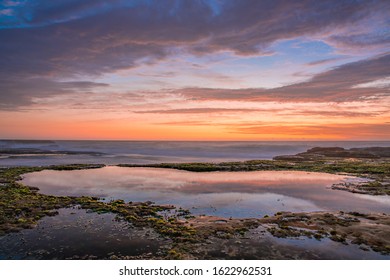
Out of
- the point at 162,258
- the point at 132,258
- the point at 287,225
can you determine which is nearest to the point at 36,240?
the point at 132,258

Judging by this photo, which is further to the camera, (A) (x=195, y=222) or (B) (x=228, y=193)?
(B) (x=228, y=193)

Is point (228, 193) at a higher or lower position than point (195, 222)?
higher

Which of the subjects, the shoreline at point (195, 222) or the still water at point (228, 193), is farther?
the still water at point (228, 193)

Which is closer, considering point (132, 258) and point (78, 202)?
point (132, 258)

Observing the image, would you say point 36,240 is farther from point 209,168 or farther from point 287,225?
point 209,168

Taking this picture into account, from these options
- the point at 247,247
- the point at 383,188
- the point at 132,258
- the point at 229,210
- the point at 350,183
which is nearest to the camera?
the point at 132,258

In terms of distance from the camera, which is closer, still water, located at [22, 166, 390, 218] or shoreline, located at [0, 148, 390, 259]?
shoreline, located at [0, 148, 390, 259]

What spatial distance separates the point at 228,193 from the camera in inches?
939

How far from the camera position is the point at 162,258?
11.2 m

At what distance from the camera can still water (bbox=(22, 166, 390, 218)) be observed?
62.9 ft

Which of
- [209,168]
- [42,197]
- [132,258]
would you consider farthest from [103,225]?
[209,168]

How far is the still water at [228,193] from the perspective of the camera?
62.9 ft

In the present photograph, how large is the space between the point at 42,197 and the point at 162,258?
14.8 meters
